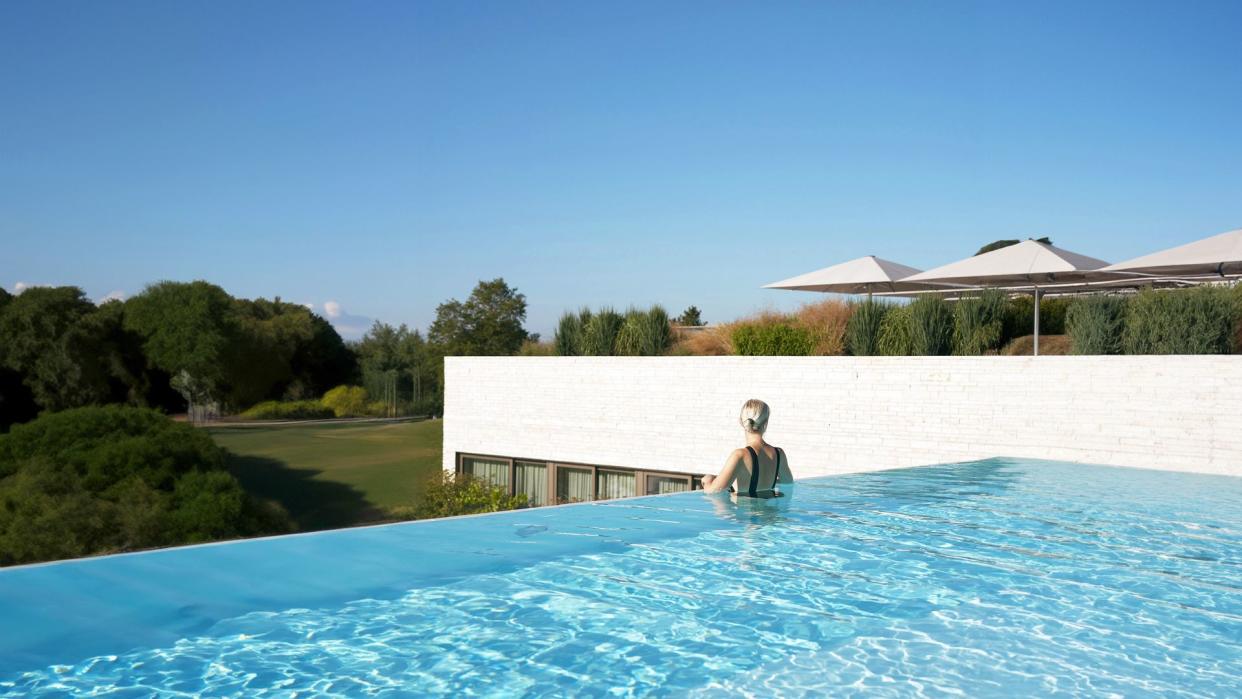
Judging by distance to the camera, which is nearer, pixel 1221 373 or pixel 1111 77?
pixel 1221 373

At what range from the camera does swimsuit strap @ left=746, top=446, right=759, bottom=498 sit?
761 centimetres

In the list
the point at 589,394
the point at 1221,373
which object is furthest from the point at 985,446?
the point at 589,394

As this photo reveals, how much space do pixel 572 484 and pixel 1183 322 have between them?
30.6ft

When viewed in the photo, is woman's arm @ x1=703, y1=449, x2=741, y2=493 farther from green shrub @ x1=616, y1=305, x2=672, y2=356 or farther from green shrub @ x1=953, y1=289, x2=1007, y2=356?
green shrub @ x1=616, y1=305, x2=672, y2=356

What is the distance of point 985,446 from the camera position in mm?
11578

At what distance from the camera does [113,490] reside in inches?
771

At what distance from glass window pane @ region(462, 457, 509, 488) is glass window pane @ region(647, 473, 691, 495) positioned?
3.03 m

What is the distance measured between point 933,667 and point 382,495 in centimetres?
2916

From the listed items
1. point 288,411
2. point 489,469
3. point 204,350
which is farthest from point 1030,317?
point 204,350

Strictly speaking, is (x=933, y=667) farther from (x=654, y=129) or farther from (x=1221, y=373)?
(x=654, y=129)

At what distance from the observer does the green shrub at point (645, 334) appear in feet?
53.4

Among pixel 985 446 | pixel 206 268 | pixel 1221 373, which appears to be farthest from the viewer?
pixel 206 268

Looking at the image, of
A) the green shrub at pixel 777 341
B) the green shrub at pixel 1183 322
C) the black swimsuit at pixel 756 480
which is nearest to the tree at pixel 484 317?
the green shrub at pixel 777 341

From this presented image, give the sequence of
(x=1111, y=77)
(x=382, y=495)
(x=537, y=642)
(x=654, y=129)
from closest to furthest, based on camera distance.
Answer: (x=537, y=642) → (x=1111, y=77) → (x=654, y=129) → (x=382, y=495)
